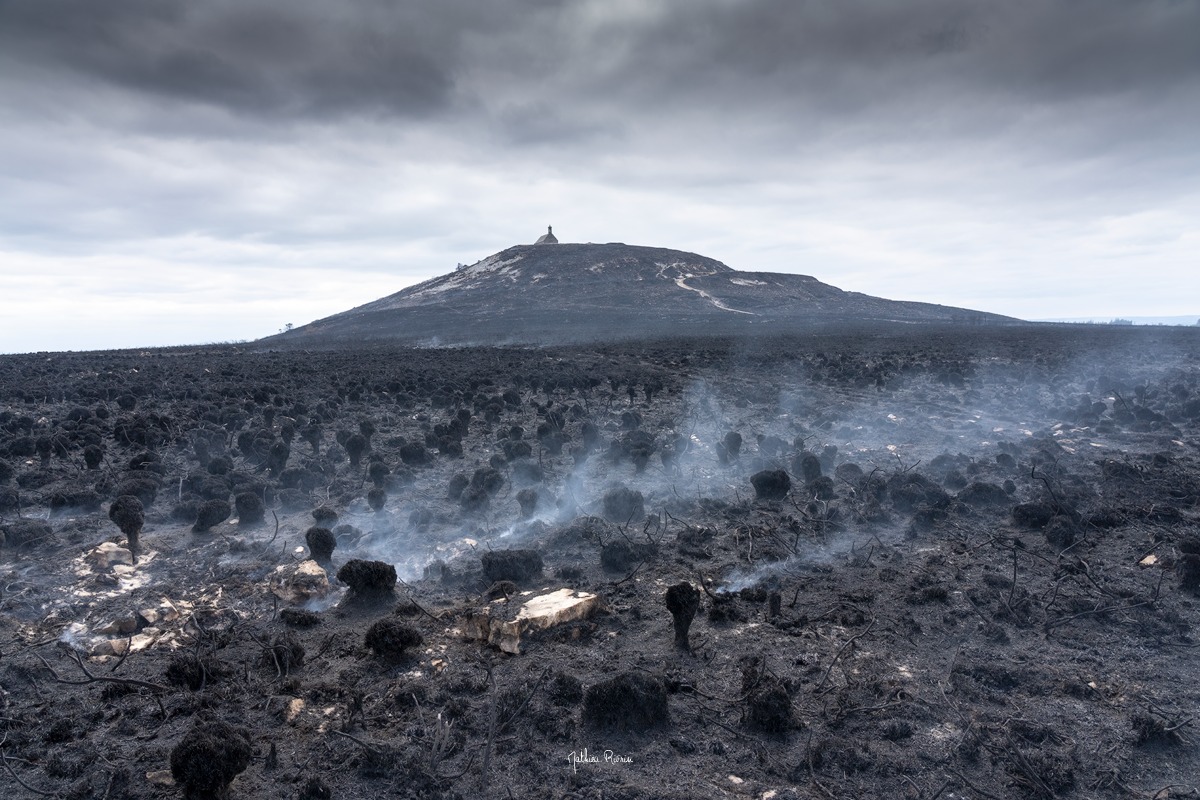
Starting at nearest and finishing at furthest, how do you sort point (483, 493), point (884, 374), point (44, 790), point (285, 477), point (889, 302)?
point (44, 790)
point (483, 493)
point (285, 477)
point (884, 374)
point (889, 302)

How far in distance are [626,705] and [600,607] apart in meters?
1.86

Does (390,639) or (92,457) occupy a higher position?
(92,457)

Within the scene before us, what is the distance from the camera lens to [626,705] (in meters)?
5.20

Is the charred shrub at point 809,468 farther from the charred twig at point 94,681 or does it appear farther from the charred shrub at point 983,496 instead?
the charred twig at point 94,681

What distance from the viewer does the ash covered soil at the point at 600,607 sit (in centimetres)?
480

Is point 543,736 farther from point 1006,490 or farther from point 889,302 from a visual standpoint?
point 889,302

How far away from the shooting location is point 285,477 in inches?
450

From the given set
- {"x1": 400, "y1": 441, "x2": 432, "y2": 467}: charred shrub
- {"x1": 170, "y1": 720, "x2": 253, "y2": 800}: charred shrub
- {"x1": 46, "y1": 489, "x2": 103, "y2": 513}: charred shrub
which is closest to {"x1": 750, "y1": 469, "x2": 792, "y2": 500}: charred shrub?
{"x1": 400, "y1": 441, "x2": 432, "y2": 467}: charred shrub

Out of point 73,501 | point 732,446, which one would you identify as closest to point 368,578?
point 73,501

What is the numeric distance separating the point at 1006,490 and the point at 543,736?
8.96 metres

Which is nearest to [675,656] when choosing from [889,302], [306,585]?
[306,585]

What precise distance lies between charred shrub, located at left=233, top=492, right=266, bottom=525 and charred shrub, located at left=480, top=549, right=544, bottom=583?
3959mm

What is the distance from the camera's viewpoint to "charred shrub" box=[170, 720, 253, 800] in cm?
427

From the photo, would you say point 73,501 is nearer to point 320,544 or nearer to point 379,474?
point 379,474
